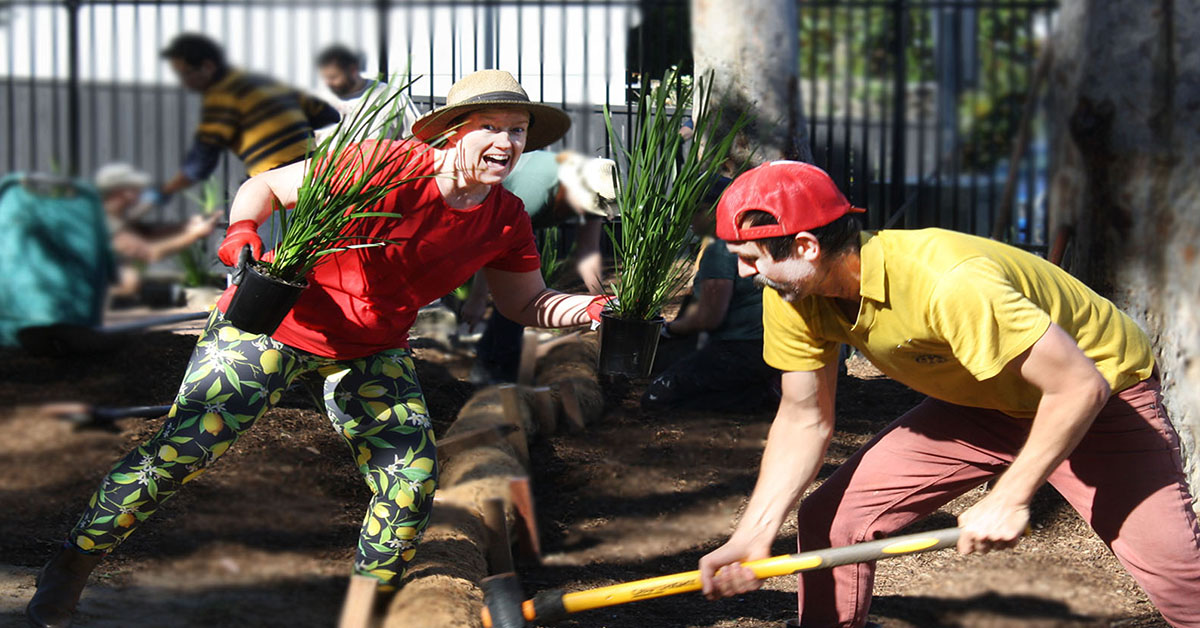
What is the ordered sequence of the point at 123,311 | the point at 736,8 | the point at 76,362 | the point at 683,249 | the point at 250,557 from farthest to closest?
the point at 123,311 < the point at 76,362 < the point at 736,8 < the point at 250,557 < the point at 683,249

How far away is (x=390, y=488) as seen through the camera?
2.87m

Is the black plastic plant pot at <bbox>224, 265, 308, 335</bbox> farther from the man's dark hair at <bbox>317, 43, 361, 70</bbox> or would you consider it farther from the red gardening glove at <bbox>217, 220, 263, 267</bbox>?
the man's dark hair at <bbox>317, 43, 361, 70</bbox>

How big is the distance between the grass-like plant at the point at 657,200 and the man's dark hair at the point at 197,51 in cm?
272

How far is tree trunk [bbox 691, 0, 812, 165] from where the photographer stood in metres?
5.61

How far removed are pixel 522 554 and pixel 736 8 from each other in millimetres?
2974

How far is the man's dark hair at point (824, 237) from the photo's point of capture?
2.31 meters

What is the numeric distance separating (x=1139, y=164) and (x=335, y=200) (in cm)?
276

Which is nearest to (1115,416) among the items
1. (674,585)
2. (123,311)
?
(674,585)

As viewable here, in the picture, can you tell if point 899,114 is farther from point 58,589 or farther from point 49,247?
point 58,589

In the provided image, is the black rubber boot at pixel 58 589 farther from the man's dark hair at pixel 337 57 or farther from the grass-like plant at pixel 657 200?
the man's dark hair at pixel 337 57

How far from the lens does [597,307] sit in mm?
3297

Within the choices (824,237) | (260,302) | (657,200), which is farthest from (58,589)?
(824,237)

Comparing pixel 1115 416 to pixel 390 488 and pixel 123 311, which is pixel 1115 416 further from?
pixel 123 311

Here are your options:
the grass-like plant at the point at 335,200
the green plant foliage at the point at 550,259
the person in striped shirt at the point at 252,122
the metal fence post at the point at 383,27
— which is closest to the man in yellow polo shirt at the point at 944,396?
the grass-like plant at the point at 335,200
